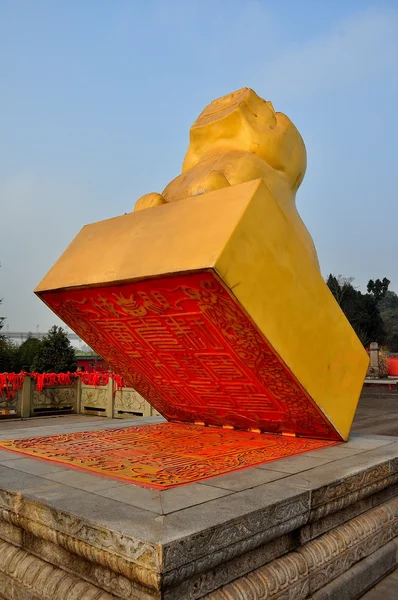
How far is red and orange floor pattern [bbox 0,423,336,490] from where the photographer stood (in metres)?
2.67

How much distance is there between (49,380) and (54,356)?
222 cm

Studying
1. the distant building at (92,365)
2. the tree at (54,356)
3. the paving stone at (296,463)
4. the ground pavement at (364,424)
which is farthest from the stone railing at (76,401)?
the paving stone at (296,463)

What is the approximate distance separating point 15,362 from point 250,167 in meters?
13.7

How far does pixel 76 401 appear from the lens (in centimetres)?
1040

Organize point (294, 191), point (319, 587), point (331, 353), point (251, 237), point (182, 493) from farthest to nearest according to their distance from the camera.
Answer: point (294, 191)
point (331, 353)
point (251, 237)
point (319, 587)
point (182, 493)

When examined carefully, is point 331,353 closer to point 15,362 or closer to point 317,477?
point 317,477

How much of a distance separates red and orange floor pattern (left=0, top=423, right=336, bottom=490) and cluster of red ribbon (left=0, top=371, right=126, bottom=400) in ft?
16.7

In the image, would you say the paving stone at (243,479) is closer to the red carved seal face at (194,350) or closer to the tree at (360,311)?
the red carved seal face at (194,350)

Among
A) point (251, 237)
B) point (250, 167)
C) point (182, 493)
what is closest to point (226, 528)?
point (182, 493)

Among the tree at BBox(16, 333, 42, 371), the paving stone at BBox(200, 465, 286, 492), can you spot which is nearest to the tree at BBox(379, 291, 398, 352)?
the tree at BBox(16, 333, 42, 371)

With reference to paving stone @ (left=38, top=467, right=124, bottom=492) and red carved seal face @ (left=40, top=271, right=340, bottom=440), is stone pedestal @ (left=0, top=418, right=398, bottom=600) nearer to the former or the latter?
paving stone @ (left=38, top=467, right=124, bottom=492)

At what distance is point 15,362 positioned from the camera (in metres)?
15.7

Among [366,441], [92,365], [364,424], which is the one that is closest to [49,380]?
[364,424]

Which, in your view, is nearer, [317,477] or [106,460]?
[317,477]
